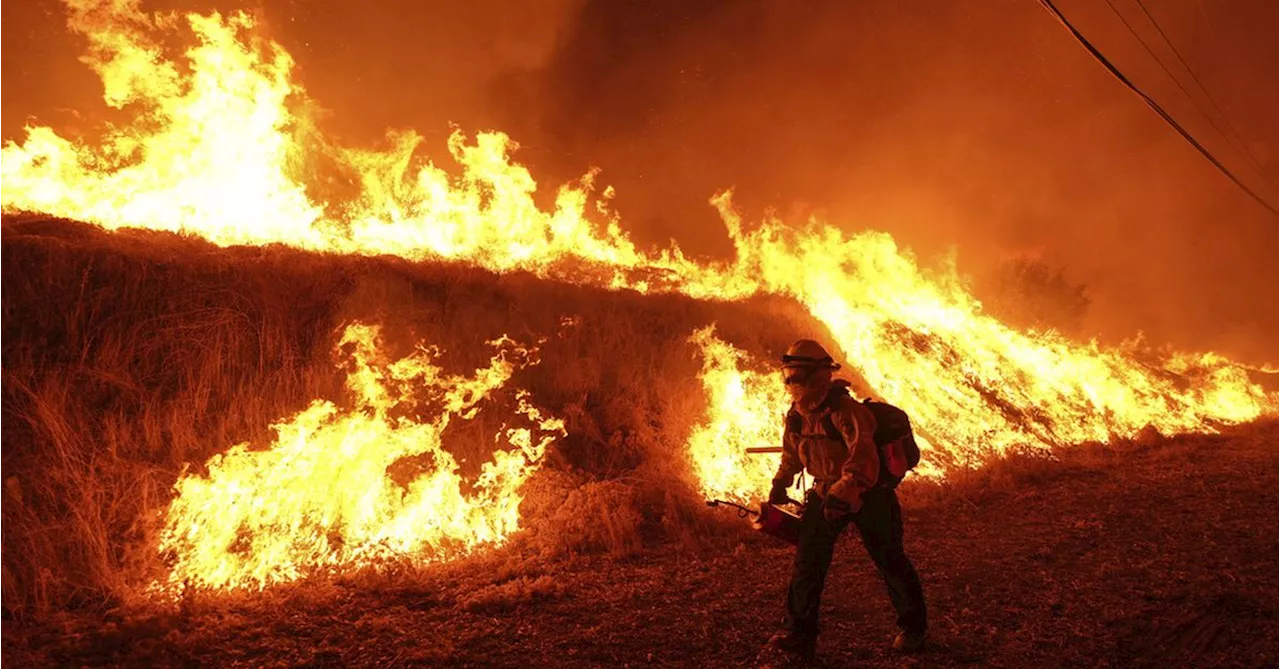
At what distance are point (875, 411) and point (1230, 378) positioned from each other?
1047 inches

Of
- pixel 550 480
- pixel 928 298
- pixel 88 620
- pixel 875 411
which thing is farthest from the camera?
pixel 928 298

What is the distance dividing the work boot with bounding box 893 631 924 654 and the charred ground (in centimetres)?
14

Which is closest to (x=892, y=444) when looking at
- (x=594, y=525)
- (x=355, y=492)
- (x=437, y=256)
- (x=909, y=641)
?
(x=909, y=641)

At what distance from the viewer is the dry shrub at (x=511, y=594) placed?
17.5ft

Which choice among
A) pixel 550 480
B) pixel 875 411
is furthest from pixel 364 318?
pixel 875 411

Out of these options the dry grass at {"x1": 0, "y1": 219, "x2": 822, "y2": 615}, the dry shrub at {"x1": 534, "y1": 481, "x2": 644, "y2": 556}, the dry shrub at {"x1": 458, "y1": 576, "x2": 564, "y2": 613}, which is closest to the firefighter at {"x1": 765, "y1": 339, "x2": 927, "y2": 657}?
the dry shrub at {"x1": 458, "y1": 576, "x2": 564, "y2": 613}

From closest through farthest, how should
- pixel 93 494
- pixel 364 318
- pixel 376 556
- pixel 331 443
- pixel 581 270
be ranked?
pixel 93 494
pixel 376 556
pixel 331 443
pixel 364 318
pixel 581 270

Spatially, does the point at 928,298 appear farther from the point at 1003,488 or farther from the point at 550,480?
the point at 550,480

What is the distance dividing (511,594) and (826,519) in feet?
9.58

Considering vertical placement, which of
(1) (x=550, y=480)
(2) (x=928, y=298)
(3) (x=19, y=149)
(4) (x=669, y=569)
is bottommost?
(4) (x=669, y=569)

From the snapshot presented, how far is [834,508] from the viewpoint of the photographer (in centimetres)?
390

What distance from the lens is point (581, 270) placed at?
1328 cm

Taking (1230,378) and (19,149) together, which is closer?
(19,149)

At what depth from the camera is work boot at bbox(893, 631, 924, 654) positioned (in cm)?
436
